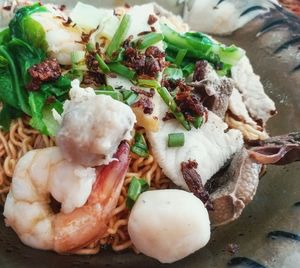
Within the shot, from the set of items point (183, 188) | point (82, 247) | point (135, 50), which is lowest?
point (82, 247)

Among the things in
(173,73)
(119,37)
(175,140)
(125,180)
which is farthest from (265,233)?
(119,37)

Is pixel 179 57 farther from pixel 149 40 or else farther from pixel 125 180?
pixel 125 180

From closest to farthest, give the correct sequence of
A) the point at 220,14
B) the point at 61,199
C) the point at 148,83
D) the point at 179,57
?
the point at 61,199 < the point at 148,83 < the point at 179,57 < the point at 220,14

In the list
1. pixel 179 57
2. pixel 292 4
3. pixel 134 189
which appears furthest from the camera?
pixel 292 4

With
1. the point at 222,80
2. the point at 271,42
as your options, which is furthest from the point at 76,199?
the point at 271,42

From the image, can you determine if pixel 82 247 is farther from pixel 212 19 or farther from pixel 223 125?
pixel 212 19

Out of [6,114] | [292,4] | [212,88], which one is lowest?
[6,114]

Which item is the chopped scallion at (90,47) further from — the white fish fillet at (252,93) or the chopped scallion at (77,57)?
the white fish fillet at (252,93)

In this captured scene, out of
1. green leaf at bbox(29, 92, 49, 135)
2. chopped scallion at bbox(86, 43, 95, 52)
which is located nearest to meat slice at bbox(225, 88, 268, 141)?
chopped scallion at bbox(86, 43, 95, 52)
